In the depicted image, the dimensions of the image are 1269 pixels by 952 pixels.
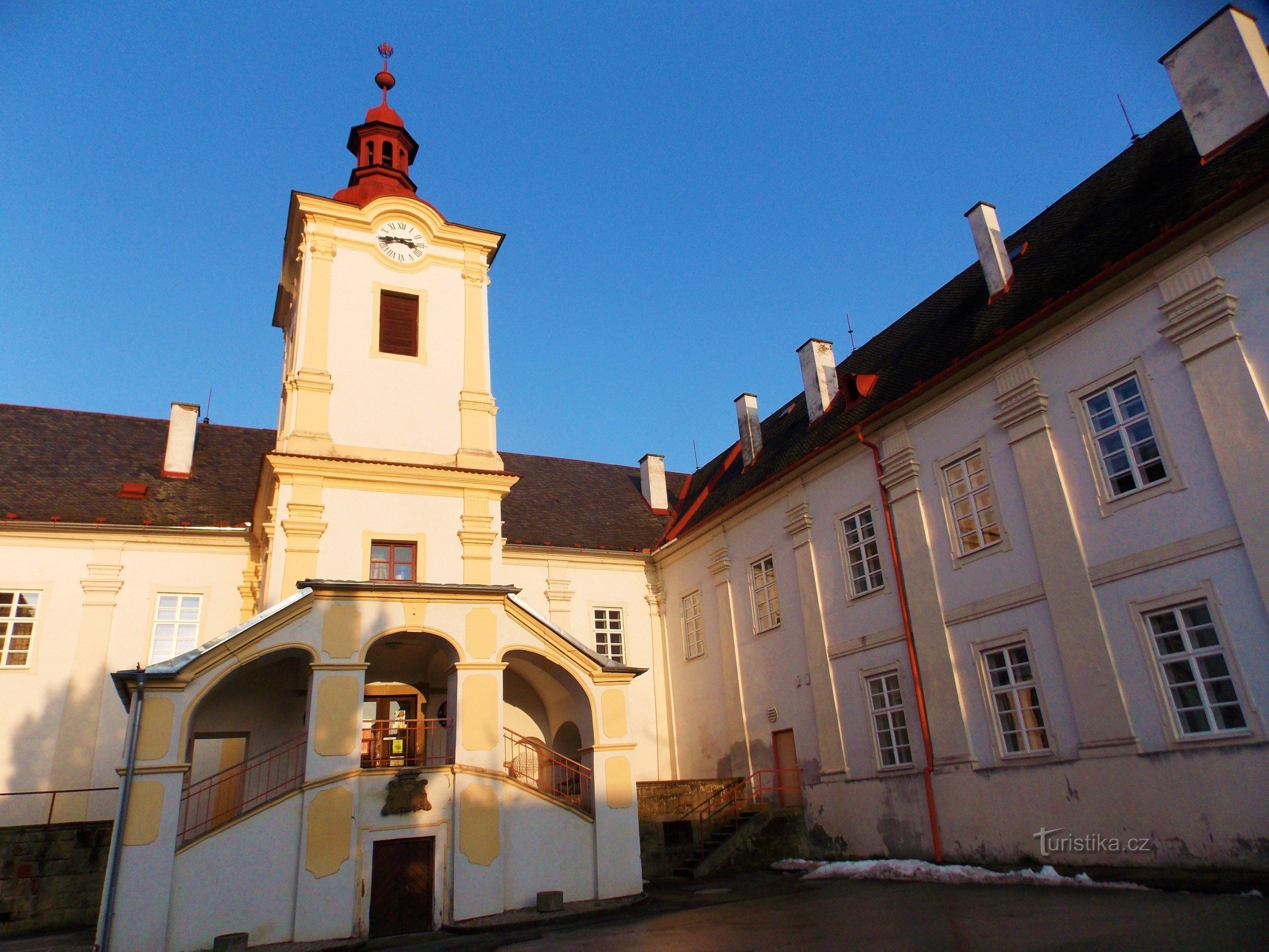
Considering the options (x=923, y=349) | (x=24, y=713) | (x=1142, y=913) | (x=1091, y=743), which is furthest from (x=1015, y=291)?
(x=24, y=713)

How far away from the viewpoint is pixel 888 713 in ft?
53.2

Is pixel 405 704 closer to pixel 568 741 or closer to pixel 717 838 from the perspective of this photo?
pixel 568 741

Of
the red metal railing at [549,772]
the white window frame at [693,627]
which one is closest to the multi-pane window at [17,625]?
the red metal railing at [549,772]

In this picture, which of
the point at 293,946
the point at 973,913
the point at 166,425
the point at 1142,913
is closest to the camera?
the point at 1142,913

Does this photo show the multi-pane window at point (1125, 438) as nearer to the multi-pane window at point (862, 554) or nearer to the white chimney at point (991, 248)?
the white chimney at point (991, 248)

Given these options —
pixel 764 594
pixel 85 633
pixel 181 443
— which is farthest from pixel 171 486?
pixel 764 594

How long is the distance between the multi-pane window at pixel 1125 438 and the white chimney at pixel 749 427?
10.4m

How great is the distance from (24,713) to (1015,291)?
68.0 feet

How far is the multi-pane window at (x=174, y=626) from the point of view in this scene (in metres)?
19.6

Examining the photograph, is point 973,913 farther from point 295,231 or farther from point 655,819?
point 295,231

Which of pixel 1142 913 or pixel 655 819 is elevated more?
→ pixel 655 819

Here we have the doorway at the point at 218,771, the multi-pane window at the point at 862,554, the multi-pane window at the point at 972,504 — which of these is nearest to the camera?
the multi-pane window at the point at 972,504

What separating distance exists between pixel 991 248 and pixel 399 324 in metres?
12.0

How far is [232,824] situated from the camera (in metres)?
12.4
